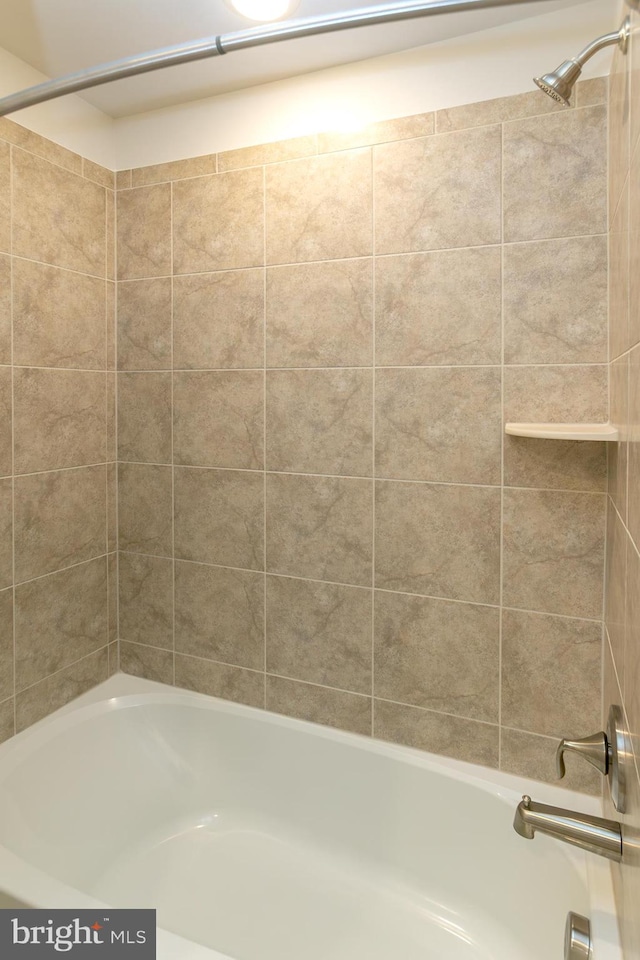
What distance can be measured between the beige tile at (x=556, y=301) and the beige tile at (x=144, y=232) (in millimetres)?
1101

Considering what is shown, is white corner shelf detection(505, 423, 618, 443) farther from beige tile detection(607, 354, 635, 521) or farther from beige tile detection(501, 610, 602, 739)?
beige tile detection(501, 610, 602, 739)

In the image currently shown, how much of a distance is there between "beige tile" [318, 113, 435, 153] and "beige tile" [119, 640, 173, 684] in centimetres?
169

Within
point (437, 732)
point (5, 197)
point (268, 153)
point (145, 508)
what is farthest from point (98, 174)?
point (437, 732)

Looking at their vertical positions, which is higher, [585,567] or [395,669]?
[585,567]

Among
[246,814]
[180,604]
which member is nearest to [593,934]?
[246,814]

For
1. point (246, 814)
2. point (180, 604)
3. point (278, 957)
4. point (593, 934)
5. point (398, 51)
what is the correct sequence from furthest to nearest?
point (180, 604)
point (246, 814)
point (398, 51)
point (278, 957)
point (593, 934)

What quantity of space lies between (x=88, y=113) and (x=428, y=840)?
2.43 m

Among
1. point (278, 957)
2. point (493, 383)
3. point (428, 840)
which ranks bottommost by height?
point (278, 957)

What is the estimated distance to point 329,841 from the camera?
175cm

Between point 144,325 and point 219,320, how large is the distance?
1.01ft

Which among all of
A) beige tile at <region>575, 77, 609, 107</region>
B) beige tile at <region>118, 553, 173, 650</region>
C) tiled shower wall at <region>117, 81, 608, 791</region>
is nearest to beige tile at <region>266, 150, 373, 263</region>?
tiled shower wall at <region>117, 81, 608, 791</region>

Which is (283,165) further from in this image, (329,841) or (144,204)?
(329,841)

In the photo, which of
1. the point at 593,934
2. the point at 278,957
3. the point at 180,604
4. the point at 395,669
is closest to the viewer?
the point at 593,934

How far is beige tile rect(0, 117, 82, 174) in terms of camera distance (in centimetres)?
165
